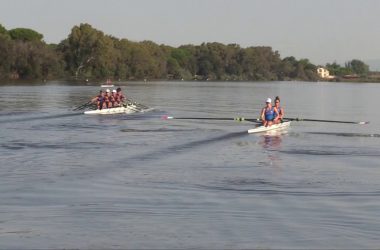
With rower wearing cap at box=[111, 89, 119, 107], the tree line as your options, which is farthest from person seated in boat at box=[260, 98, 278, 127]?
the tree line

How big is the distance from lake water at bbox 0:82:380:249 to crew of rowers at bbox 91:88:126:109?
11.8 m

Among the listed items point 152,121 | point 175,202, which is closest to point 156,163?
point 175,202

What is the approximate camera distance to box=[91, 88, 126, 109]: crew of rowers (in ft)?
131

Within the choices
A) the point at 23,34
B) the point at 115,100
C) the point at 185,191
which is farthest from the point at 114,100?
the point at 23,34

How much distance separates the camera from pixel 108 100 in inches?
1608

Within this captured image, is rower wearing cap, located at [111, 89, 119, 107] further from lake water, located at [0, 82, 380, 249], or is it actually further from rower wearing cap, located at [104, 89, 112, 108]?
lake water, located at [0, 82, 380, 249]

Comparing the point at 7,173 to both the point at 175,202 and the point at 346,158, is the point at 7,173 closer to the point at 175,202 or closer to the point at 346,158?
the point at 175,202

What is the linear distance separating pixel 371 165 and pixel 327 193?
563 cm

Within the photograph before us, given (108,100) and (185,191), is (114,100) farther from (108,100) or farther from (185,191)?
(185,191)

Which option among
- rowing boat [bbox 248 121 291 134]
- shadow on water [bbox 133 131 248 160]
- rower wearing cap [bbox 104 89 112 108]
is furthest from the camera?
rower wearing cap [bbox 104 89 112 108]

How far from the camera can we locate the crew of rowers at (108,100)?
40.0m

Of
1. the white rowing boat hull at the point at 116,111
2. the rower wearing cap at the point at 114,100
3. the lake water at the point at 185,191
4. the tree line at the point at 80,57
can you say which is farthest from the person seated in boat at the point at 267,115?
the tree line at the point at 80,57

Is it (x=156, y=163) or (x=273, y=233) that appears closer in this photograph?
(x=273, y=233)

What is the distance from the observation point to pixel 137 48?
162500 mm
